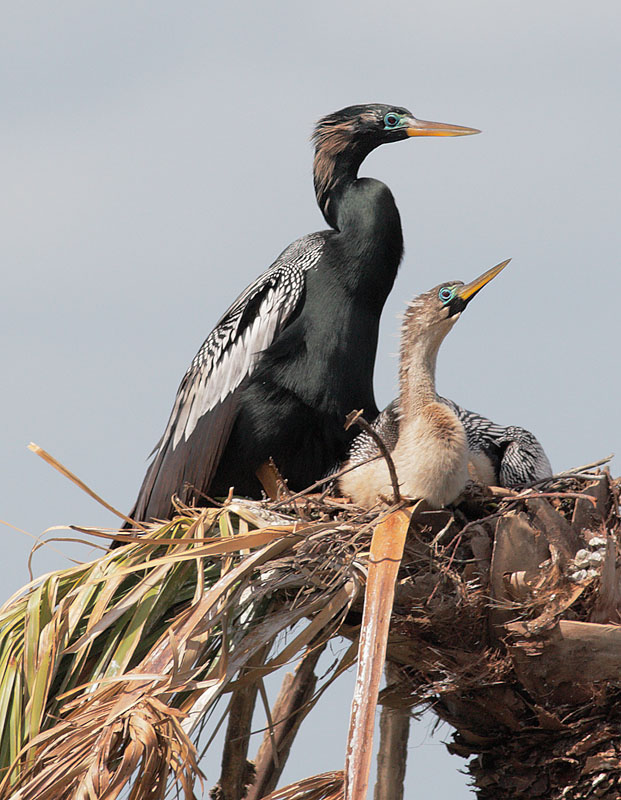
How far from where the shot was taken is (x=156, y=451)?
19.0 ft

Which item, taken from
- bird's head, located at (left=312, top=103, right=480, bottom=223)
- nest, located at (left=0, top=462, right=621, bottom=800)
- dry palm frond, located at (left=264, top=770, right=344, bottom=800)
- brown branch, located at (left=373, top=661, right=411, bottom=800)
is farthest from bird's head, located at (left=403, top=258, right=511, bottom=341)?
dry palm frond, located at (left=264, top=770, right=344, bottom=800)

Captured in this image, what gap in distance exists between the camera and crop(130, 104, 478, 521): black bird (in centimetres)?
525

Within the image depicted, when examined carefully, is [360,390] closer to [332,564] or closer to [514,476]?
[514,476]

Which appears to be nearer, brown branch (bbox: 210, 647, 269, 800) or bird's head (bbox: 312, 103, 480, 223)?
brown branch (bbox: 210, 647, 269, 800)

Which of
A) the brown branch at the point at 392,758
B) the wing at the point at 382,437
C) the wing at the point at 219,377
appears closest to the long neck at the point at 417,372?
the wing at the point at 382,437

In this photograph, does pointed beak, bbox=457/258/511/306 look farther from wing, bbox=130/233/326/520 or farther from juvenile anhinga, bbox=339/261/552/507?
wing, bbox=130/233/326/520

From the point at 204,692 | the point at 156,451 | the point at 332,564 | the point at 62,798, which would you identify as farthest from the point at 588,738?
the point at 156,451

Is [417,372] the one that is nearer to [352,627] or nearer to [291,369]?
[291,369]

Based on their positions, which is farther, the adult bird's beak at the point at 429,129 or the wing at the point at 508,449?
the adult bird's beak at the point at 429,129

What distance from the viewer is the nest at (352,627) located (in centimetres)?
358

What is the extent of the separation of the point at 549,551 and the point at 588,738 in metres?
0.65

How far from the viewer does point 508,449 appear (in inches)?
198

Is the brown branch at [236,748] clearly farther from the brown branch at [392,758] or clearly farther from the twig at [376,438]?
the twig at [376,438]

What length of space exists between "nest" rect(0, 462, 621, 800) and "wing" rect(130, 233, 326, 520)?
1029 millimetres
